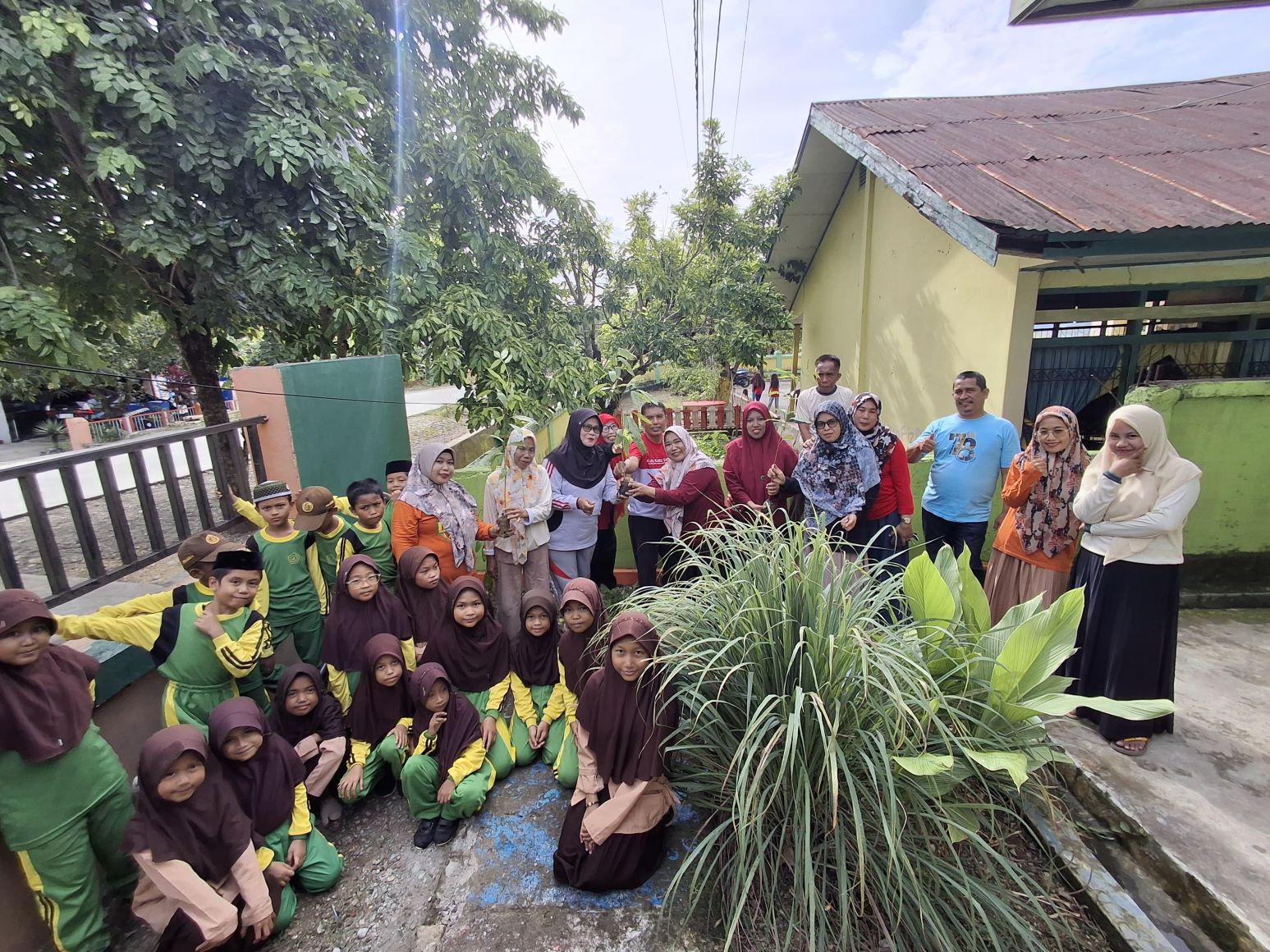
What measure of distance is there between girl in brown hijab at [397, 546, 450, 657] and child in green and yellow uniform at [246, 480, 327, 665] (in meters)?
0.44

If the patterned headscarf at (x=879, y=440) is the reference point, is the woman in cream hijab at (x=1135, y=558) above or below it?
below

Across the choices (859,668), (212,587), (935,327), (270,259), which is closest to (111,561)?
(212,587)

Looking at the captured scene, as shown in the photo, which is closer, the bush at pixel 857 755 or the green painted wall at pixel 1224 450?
the bush at pixel 857 755

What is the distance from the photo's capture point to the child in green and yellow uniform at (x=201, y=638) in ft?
7.38

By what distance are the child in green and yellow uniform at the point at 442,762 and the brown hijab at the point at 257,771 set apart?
1.46 ft

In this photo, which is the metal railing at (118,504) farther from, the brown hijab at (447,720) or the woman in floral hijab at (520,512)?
the brown hijab at (447,720)

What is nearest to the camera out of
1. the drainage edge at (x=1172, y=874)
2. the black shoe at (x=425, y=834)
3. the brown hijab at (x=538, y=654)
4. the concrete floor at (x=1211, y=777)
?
the drainage edge at (x=1172, y=874)

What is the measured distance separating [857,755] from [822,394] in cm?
303

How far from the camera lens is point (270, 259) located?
4395 millimetres

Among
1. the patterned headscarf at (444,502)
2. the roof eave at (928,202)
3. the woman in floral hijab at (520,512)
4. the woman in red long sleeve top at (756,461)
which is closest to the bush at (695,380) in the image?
the roof eave at (928,202)

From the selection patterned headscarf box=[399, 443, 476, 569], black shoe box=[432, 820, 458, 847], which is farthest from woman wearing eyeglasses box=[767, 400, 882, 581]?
black shoe box=[432, 820, 458, 847]

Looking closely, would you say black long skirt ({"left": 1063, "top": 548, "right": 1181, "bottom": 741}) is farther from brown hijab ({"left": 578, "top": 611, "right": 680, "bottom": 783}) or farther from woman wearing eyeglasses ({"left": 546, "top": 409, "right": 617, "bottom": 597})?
woman wearing eyeglasses ({"left": 546, "top": 409, "right": 617, "bottom": 597})

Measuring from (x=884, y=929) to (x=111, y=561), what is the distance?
4440 millimetres

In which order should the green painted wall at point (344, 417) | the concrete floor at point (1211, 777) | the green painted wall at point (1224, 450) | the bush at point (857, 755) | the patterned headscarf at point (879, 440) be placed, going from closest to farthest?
the bush at point (857, 755)
the concrete floor at point (1211, 777)
the patterned headscarf at point (879, 440)
the green painted wall at point (1224, 450)
the green painted wall at point (344, 417)
